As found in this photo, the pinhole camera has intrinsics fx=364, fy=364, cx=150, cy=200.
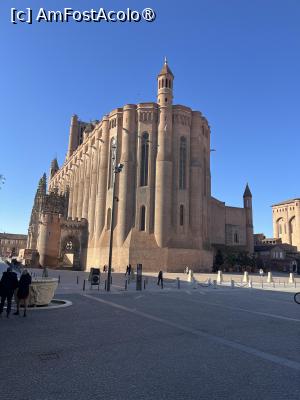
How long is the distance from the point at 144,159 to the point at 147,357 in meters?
46.1

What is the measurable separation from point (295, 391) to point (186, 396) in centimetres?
148

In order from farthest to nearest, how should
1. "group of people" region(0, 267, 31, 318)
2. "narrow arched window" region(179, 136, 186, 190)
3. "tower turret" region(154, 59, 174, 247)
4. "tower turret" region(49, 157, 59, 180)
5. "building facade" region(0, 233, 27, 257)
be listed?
"building facade" region(0, 233, 27, 257) < "tower turret" region(49, 157, 59, 180) < "narrow arched window" region(179, 136, 186, 190) < "tower turret" region(154, 59, 174, 247) < "group of people" region(0, 267, 31, 318)

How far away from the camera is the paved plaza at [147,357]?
477 centimetres

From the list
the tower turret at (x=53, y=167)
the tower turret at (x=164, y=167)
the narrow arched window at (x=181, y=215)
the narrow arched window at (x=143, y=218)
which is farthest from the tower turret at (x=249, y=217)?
the tower turret at (x=53, y=167)

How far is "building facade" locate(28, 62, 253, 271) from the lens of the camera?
48.5 metres

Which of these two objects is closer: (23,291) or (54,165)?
(23,291)

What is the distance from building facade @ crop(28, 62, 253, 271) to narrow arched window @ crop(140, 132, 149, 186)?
14cm

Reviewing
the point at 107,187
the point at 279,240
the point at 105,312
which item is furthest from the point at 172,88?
the point at 279,240

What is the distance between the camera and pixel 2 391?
4617 mm

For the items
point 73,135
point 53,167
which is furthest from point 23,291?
point 53,167

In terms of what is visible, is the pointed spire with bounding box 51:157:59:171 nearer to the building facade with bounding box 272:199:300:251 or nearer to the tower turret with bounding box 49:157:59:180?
the tower turret with bounding box 49:157:59:180

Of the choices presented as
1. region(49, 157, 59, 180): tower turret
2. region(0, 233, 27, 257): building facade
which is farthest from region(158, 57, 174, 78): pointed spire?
region(0, 233, 27, 257): building facade

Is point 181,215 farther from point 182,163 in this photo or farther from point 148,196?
point 182,163

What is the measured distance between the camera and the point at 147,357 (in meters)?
6.45
